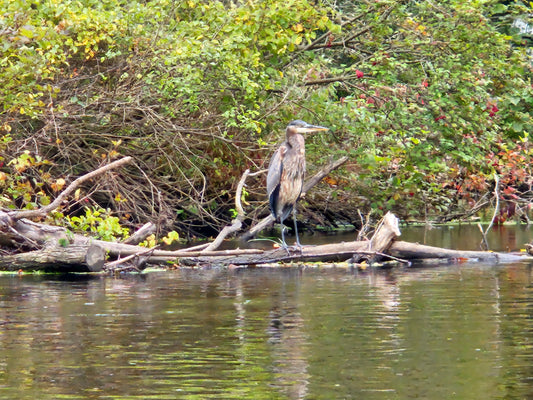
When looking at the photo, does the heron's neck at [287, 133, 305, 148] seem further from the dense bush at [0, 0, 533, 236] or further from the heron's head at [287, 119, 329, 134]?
the dense bush at [0, 0, 533, 236]

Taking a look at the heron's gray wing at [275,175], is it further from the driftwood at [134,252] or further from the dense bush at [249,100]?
the dense bush at [249,100]

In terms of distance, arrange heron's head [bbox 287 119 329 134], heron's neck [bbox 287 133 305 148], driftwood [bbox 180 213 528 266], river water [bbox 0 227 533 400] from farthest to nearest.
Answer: heron's neck [bbox 287 133 305 148]
heron's head [bbox 287 119 329 134]
driftwood [bbox 180 213 528 266]
river water [bbox 0 227 533 400]

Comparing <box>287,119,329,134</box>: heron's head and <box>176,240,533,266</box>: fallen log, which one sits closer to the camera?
<box>176,240,533,266</box>: fallen log

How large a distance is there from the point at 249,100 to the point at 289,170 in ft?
9.51

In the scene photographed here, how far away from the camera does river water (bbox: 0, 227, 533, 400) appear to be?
5.92m

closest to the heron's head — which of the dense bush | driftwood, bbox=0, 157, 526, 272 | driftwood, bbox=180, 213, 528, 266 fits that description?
driftwood, bbox=0, 157, 526, 272

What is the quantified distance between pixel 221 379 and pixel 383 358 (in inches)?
45.4

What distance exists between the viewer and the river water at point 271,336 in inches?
233

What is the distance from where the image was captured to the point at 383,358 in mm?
6766

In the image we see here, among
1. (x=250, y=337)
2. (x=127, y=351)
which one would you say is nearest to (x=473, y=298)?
(x=250, y=337)

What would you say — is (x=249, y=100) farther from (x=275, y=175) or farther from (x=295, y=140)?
(x=275, y=175)

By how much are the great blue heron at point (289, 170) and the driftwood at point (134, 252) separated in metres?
0.65

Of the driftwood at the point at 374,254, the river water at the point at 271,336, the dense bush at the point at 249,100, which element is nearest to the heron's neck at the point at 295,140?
the driftwood at the point at 374,254

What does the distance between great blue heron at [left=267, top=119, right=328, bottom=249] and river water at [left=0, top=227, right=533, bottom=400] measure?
2.09m
